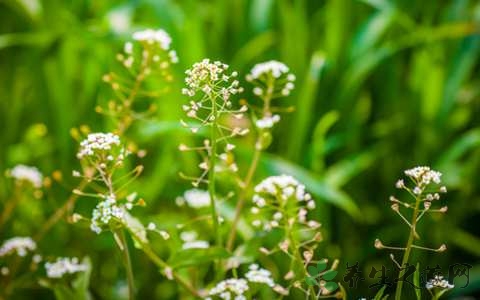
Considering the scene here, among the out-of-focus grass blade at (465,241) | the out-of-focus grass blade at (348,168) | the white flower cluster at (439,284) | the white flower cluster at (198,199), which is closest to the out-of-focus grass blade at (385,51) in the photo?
the out-of-focus grass blade at (348,168)

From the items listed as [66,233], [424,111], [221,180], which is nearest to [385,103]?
[424,111]

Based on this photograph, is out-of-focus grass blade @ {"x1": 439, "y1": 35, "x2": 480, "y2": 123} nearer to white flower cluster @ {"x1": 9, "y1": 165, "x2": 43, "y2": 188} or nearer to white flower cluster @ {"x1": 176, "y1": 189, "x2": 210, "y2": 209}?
white flower cluster @ {"x1": 176, "y1": 189, "x2": 210, "y2": 209}

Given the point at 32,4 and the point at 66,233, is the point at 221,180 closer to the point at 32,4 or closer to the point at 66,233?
the point at 66,233

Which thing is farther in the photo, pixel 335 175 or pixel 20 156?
pixel 20 156

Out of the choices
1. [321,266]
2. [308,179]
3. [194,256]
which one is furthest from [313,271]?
[308,179]

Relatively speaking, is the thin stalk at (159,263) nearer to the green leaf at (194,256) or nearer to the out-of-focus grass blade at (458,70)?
the green leaf at (194,256)

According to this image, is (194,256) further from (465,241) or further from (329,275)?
(465,241)
